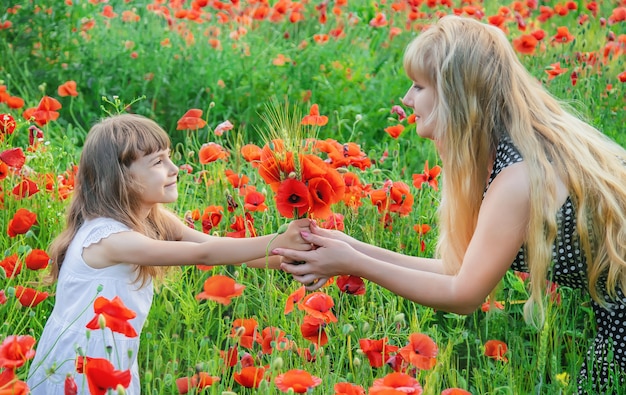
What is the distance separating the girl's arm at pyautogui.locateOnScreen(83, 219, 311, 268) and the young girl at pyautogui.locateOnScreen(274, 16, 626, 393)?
0.05 m

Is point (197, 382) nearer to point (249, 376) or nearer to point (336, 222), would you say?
point (249, 376)

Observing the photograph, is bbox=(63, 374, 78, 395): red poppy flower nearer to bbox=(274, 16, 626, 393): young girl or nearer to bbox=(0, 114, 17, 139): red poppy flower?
bbox=(274, 16, 626, 393): young girl

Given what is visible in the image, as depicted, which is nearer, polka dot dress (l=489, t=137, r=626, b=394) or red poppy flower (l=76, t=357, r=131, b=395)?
red poppy flower (l=76, t=357, r=131, b=395)

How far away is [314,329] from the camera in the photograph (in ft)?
6.97

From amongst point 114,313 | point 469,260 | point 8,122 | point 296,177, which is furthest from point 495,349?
point 8,122

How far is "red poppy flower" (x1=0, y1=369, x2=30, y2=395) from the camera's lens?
5.10 ft

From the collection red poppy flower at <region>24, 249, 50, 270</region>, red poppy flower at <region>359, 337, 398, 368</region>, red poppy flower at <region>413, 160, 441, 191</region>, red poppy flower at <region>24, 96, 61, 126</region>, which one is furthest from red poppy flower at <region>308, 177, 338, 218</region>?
red poppy flower at <region>24, 96, 61, 126</region>

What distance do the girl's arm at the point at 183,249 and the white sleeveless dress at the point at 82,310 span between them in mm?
28

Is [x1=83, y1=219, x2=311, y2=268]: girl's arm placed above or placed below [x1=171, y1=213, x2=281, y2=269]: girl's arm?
above

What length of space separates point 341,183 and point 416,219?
1240 mm

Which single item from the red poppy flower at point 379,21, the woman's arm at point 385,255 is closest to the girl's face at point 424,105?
the woman's arm at point 385,255

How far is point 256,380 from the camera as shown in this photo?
76.8 inches

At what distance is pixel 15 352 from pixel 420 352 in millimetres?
842

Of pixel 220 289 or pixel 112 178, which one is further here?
pixel 112 178
